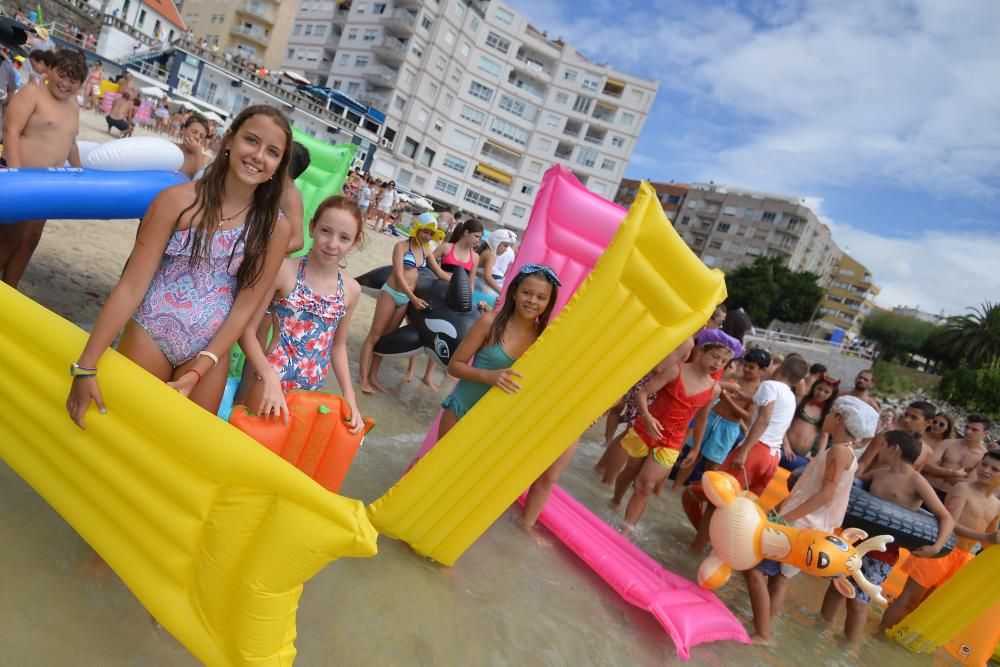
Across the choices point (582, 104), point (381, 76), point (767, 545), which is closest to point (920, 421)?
point (767, 545)

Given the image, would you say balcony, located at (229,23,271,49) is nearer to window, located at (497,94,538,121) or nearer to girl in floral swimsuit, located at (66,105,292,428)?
window, located at (497,94,538,121)

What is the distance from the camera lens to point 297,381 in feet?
8.34

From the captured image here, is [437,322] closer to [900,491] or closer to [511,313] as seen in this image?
[511,313]

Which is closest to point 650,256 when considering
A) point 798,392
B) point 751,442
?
point 751,442

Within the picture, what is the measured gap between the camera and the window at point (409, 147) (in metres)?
40.7

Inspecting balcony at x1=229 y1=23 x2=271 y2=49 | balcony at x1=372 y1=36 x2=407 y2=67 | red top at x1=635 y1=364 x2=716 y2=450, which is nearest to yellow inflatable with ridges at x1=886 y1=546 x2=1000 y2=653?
red top at x1=635 y1=364 x2=716 y2=450

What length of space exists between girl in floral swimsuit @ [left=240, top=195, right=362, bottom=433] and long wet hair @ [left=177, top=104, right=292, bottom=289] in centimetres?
47

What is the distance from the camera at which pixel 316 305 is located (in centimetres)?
248

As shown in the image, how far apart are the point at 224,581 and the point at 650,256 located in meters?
1.89

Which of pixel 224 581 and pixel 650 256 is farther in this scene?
pixel 650 256

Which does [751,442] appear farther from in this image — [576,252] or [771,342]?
[771,342]

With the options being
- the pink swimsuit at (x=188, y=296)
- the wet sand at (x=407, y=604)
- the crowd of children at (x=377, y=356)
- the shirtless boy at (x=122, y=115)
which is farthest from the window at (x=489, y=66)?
the pink swimsuit at (x=188, y=296)

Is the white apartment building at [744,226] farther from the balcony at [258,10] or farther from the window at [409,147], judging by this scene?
the balcony at [258,10]

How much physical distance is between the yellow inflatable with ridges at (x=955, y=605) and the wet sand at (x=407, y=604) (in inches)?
6.5
